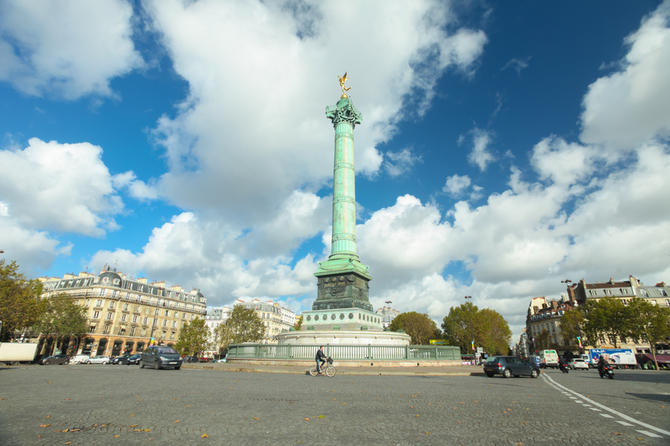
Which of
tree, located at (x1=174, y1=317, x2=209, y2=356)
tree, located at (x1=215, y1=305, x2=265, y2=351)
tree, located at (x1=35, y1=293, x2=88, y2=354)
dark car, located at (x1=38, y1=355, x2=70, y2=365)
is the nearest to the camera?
dark car, located at (x1=38, y1=355, x2=70, y2=365)

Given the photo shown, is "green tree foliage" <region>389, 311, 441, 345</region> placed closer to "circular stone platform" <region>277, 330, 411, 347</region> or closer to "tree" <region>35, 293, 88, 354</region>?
"circular stone platform" <region>277, 330, 411, 347</region>

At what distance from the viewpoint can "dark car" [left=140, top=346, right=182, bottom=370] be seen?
20906 millimetres

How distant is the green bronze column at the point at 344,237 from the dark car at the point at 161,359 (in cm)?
1259

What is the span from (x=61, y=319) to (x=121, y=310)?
1344cm

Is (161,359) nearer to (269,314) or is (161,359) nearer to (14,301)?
(14,301)

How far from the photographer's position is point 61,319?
50.6m

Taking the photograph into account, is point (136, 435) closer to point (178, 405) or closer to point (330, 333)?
point (178, 405)

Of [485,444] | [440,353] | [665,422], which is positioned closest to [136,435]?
[485,444]

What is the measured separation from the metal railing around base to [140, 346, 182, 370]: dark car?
5.10 metres

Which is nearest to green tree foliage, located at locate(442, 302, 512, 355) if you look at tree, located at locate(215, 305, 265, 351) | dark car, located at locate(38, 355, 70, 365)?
tree, located at locate(215, 305, 265, 351)

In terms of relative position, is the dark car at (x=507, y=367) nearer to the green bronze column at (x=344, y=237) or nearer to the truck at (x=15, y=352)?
the green bronze column at (x=344, y=237)

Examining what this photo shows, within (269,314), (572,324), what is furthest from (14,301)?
(572,324)

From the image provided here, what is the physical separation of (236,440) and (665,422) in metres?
8.14

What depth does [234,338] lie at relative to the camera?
56438 mm
